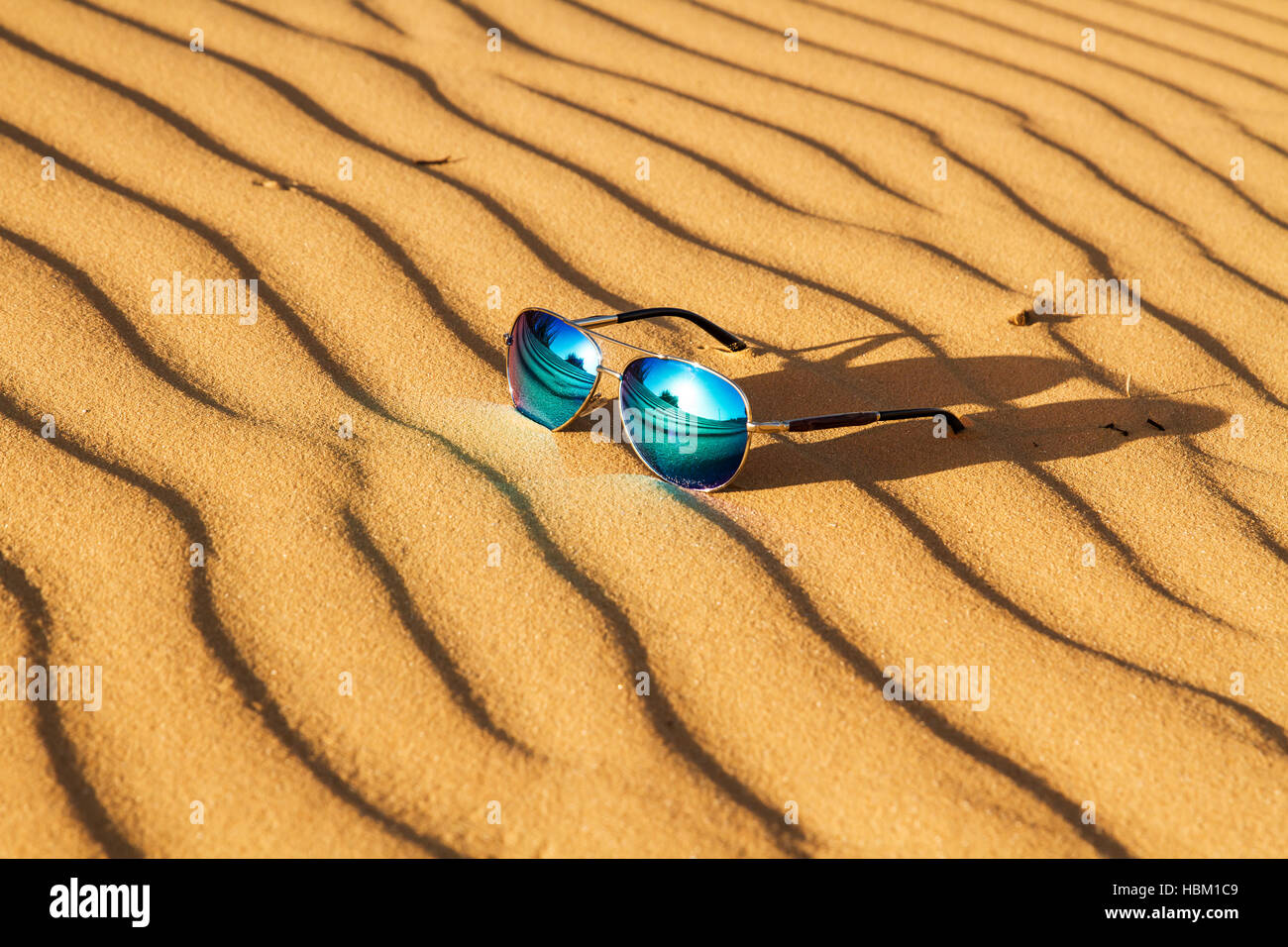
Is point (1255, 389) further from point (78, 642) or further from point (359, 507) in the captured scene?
point (78, 642)

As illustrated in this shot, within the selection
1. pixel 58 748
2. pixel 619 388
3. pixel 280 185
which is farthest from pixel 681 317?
pixel 58 748

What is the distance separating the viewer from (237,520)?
1521 millimetres

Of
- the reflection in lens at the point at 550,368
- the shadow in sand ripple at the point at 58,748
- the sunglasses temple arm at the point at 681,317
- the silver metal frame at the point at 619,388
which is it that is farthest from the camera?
the sunglasses temple arm at the point at 681,317

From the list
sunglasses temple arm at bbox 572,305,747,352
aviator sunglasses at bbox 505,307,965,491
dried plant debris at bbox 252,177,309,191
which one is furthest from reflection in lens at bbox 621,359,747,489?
dried plant debris at bbox 252,177,309,191

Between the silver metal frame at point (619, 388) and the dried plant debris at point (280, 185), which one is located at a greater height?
the dried plant debris at point (280, 185)

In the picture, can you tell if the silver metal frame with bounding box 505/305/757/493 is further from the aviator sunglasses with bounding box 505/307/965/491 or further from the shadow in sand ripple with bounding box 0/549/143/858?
the shadow in sand ripple with bounding box 0/549/143/858

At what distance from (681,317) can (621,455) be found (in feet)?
1.10

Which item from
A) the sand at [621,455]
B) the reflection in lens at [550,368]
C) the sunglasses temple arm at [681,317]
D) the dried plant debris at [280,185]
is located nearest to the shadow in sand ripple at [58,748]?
the sand at [621,455]

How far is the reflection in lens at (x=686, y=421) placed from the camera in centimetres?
163

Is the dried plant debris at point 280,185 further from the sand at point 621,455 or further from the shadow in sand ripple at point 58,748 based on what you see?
the shadow in sand ripple at point 58,748

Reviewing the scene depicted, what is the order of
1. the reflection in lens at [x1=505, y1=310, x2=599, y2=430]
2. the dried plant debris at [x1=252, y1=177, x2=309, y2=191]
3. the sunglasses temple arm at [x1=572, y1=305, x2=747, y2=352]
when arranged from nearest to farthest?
the reflection in lens at [x1=505, y1=310, x2=599, y2=430] < the sunglasses temple arm at [x1=572, y1=305, x2=747, y2=352] < the dried plant debris at [x1=252, y1=177, x2=309, y2=191]

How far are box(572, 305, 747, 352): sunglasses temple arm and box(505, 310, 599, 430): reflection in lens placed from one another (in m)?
0.07

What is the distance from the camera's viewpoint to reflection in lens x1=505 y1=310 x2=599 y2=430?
1740mm

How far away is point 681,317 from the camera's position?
6.37 feet
